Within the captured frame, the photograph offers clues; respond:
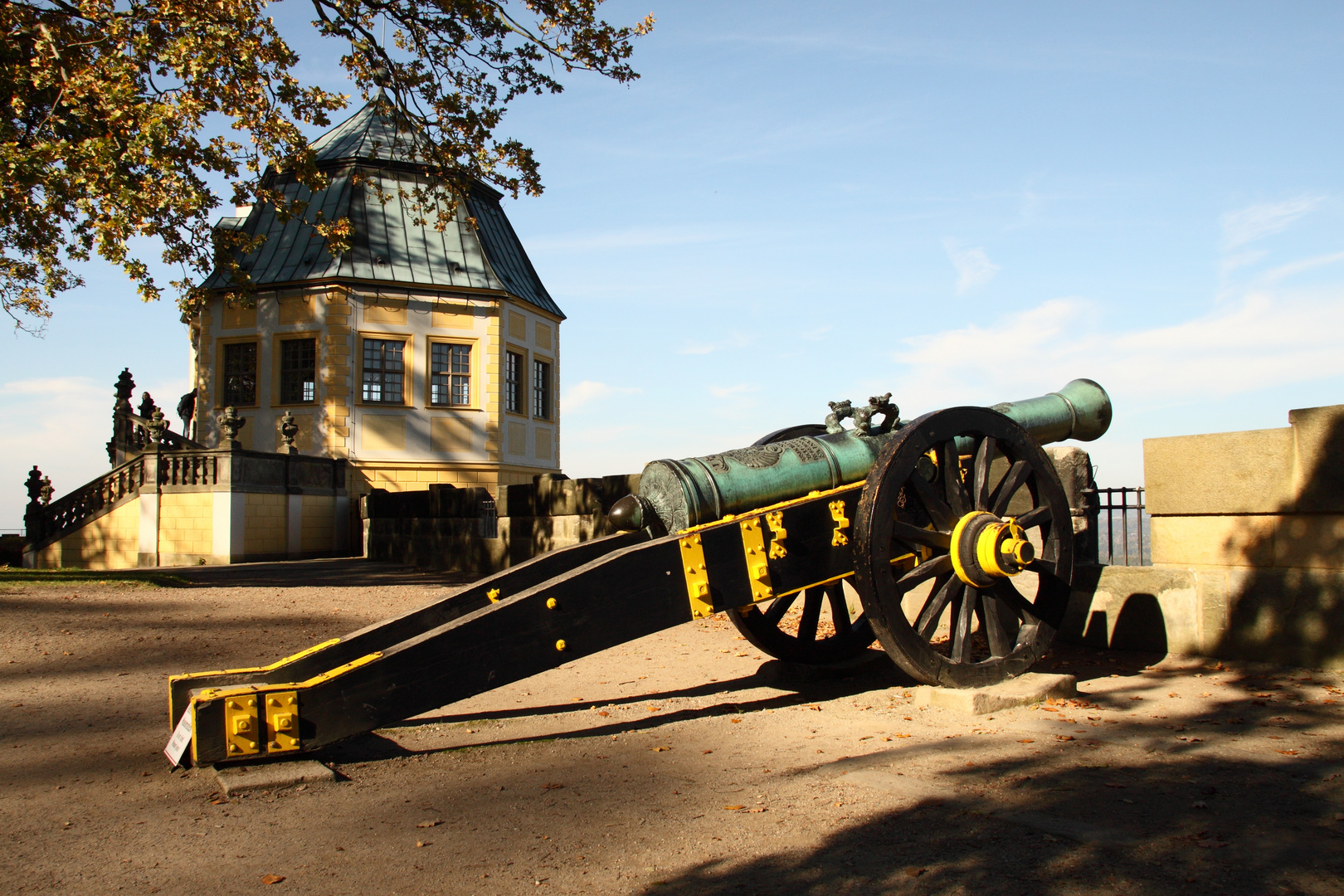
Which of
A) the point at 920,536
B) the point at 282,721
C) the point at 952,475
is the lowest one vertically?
the point at 282,721

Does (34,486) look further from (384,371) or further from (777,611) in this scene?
(777,611)

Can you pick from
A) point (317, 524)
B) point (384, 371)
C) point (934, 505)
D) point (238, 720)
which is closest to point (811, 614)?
point (934, 505)

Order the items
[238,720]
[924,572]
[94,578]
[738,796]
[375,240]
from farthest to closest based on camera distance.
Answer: [375,240] → [94,578] → [924,572] → [238,720] → [738,796]

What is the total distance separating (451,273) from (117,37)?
15283 mm

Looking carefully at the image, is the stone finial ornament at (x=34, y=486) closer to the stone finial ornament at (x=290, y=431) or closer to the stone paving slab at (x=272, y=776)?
the stone finial ornament at (x=290, y=431)

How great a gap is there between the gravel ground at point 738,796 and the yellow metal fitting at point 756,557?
652 mm

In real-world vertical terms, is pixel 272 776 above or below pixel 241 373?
below

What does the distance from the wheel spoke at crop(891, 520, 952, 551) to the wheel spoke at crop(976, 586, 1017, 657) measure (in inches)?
14.4

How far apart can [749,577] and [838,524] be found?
544mm

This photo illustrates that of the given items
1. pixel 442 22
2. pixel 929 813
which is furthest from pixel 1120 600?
pixel 442 22

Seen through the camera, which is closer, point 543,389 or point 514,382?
point 514,382

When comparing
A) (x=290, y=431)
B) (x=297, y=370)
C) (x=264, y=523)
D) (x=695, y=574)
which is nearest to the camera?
(x=695, y=574)

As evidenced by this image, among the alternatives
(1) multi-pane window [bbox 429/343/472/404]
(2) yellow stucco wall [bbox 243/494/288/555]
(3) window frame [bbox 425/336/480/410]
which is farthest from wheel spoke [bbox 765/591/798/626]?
(1) multi-pane window [bbox 429/343/472/404]

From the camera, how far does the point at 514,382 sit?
27.0m
